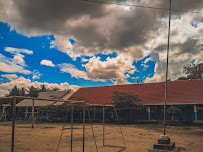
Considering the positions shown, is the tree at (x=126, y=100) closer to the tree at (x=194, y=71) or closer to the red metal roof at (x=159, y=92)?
the red metal roof at (x=159, y=92)

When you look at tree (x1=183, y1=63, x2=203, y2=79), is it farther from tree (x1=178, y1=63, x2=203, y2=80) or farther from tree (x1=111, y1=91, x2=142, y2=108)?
tree (x1=111, y1=91, x2=142, y2=108)

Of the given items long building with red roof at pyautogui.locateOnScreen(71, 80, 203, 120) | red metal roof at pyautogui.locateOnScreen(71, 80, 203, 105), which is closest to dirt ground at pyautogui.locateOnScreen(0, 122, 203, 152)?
long building with red roof at pyautogui.locateOnScreen(71, 80, 203, 120)

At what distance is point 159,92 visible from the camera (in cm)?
3094

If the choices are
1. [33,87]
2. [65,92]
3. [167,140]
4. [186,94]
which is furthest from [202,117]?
[33,87]

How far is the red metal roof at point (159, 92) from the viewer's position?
27.1 meters

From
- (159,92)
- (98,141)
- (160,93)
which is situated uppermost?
(159,92)

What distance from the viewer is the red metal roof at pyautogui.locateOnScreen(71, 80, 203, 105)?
88.8ft

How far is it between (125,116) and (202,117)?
10759 mm

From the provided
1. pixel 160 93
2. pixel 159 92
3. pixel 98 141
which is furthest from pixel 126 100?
pixel 98 141

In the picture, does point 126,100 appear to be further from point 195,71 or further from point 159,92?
point 195,71

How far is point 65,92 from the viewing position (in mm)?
42906

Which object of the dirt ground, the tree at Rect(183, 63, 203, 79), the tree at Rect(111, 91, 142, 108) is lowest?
the dirt ground

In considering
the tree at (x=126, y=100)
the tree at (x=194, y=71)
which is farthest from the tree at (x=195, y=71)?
the tree at (x=126, y=100)

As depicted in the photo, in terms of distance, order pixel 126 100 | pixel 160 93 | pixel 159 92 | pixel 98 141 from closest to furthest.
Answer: pixel 98 141, pixel 126 100, pixel 160 93, pixel 159 92
